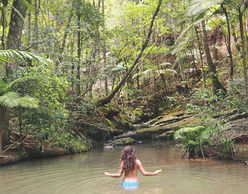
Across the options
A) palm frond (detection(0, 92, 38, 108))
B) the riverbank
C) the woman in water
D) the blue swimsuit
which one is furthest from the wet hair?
the riverbank

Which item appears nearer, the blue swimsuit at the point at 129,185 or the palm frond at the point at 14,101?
the blue swimsuit at the point at 129,185

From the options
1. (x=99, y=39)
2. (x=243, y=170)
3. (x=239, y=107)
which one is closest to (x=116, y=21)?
(x=99, y=39)

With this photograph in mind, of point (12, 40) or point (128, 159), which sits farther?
point (12, 40)

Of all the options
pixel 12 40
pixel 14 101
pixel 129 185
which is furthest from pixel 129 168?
pixel 12 40

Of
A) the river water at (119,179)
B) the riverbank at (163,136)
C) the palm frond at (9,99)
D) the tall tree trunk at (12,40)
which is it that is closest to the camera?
the river water at (119,179)

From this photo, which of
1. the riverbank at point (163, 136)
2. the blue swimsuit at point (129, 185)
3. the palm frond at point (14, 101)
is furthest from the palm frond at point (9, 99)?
the blue swimsuit at point (129, 185)

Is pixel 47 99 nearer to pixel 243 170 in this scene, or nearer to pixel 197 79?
pixel 243 170

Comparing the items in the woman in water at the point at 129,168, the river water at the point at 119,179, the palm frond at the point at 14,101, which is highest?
the palm frond at the point at 14,101

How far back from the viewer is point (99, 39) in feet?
50.4

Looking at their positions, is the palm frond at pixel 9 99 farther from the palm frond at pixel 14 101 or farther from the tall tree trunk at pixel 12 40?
the tall tree trunk at pixel 12 40

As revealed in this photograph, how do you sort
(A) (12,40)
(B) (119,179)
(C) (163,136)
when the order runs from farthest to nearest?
(C) (163,136), (A) (12,40), (B) (119,179)

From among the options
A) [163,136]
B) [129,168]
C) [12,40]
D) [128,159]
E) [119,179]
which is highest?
[12,40]

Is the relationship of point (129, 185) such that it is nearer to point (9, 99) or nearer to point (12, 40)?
point (9, 99)

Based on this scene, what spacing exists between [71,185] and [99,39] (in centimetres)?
1150
